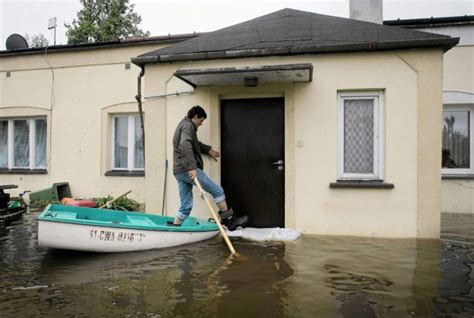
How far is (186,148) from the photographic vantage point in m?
5.83

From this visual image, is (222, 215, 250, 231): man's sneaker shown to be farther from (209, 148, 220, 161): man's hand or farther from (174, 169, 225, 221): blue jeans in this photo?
(209, 148, 220, 161): man's hand

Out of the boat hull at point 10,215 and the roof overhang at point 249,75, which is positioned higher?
the roof overhang at point 249,75

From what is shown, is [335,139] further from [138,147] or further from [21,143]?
[21,143]

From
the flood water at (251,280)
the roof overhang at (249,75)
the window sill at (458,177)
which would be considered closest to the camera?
the flood water at (251,280)

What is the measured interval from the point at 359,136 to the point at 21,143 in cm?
1077

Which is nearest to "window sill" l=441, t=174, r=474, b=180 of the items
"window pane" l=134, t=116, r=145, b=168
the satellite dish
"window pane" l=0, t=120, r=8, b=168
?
"window pane" l=134, t=116, r=145, b=168

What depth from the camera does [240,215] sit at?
6766 mm

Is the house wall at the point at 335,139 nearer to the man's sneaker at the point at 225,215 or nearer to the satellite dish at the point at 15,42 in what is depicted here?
the man's sneaker at the point at 225,215

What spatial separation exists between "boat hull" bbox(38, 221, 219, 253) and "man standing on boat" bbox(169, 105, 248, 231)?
0.56 meters

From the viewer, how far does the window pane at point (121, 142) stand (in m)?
11.4

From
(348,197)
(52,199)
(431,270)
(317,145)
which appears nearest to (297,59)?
(317,145)

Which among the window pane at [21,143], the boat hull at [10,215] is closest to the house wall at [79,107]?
the window pane at [21,143]

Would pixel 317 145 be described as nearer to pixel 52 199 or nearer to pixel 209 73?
pixel 209 73

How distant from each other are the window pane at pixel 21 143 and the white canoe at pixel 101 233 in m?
7.64
